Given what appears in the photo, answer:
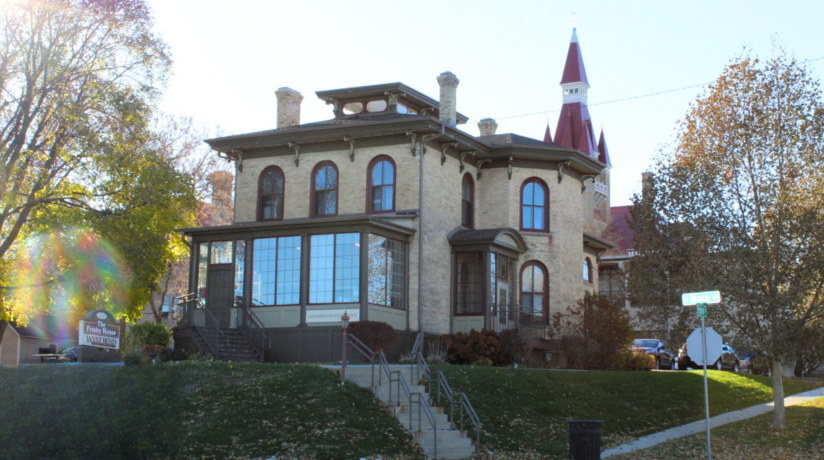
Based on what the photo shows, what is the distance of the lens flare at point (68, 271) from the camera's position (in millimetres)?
22266

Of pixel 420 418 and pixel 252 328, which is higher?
pixel 252 328

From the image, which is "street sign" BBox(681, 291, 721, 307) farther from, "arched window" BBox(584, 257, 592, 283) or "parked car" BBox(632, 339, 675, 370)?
"parked car" BBox(632, 339, 675, 370)

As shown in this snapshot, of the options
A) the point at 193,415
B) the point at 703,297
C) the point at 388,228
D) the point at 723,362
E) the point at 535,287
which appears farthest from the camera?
the point at 723,362

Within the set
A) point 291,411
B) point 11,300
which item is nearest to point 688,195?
point 291,411

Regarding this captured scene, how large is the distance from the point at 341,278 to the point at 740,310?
10.8 meters

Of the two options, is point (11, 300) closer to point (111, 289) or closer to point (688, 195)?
point (111, 289)

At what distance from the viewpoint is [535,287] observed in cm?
3014

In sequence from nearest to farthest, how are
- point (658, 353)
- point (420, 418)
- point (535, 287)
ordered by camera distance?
point (420, 418) < point (535, 287) < point (658, 353)

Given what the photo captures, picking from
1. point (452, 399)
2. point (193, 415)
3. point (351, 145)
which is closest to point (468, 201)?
point (351, 145)

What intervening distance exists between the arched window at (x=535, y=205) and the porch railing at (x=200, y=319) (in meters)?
Answer: 11.1

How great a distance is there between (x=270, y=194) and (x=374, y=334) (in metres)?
8.18

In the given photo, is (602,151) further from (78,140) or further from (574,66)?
(78,140)

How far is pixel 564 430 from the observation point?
61.2ft

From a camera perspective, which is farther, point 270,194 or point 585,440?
point 270,194
